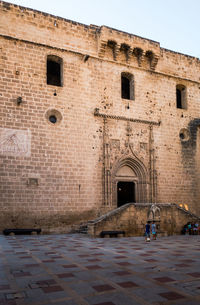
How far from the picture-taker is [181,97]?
62.5 feet

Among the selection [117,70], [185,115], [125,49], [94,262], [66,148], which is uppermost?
[125,49]

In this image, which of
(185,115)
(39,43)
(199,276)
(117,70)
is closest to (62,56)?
(39,43)

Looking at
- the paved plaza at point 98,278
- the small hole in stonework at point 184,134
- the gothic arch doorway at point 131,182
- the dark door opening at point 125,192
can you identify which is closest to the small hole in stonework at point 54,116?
the gothic arch doorway at point 131,182

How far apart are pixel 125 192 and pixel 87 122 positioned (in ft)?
15.0

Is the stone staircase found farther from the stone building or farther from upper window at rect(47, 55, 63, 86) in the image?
upper window at rect(47, 55, 63, 86)

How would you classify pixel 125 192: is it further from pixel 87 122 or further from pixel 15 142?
pixel 15 142

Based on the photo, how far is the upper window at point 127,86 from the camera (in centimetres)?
1694

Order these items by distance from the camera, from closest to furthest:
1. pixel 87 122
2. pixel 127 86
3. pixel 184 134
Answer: pixel 87 122 → pixel 127 86 → pixel 184 134

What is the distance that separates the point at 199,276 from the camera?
5.28 meters

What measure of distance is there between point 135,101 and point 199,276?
1245cm

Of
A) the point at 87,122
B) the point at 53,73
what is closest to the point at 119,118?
the point at 87,122

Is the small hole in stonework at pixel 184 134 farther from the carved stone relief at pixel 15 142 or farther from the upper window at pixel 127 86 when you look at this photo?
the carved stone relief at pixel 15 142

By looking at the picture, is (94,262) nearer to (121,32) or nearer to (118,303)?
(118,303)

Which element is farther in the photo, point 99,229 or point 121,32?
point 121,32
